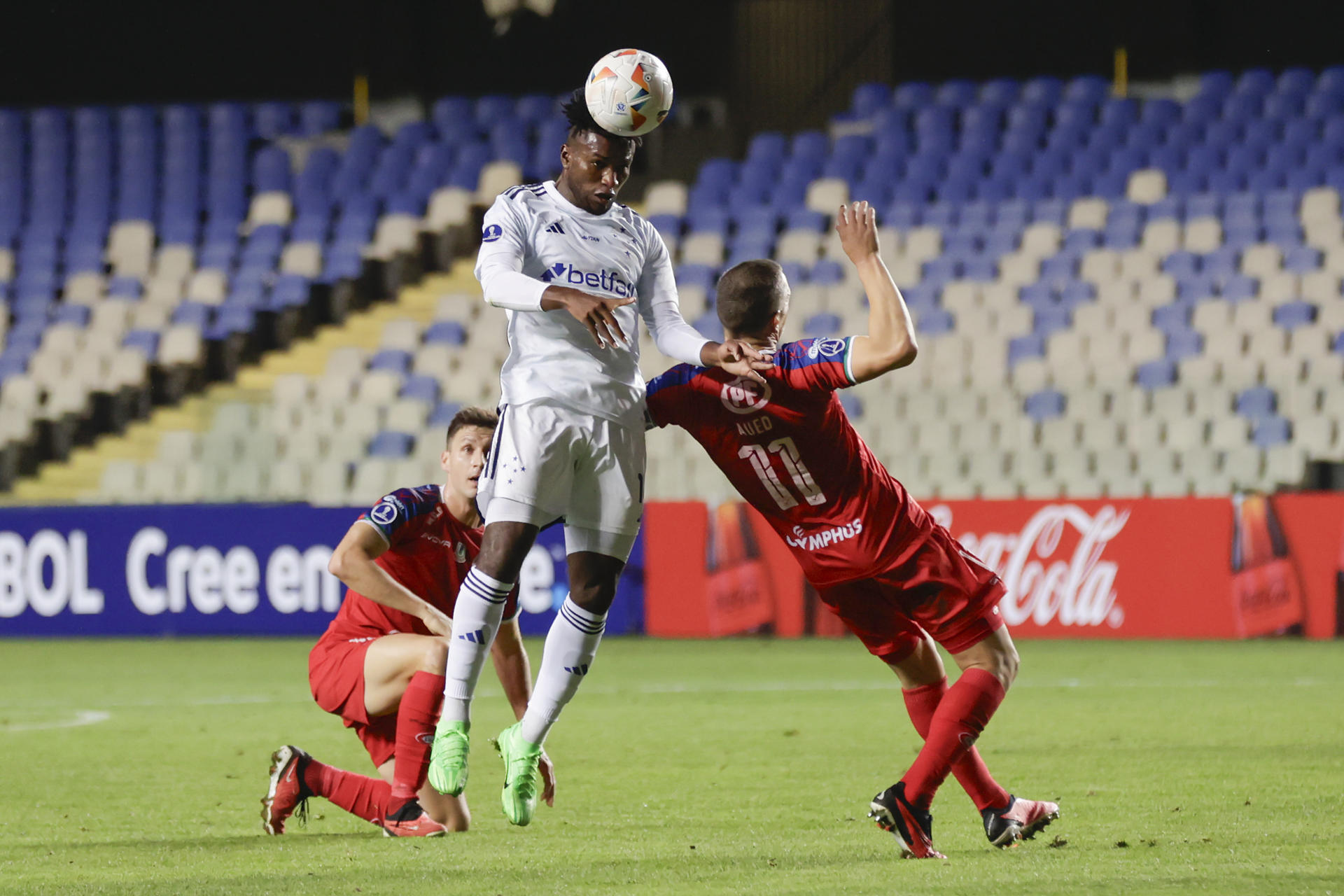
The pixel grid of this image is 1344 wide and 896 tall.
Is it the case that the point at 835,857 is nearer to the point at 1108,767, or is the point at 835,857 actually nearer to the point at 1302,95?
the point at 1108,767

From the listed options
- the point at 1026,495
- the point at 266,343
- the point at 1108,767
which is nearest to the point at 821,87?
the point at 266,343

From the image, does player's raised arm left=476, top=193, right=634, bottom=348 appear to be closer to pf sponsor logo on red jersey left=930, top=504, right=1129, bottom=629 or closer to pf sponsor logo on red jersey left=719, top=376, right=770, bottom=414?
pf sponsor logo on red jersey left=719, top=376, right=770, bottom=414

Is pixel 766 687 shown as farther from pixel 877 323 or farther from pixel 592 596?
pixel 877 323

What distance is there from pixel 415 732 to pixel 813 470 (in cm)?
150

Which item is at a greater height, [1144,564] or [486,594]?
[486,594]

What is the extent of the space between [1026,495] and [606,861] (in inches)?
379

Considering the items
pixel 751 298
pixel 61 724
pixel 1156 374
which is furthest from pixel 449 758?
pixel 1156 374

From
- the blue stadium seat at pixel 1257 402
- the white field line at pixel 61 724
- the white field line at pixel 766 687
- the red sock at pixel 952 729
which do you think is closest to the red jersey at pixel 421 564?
the red sock at pixel 952 729

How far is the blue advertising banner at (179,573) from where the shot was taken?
13273 millimetres

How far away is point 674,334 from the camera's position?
5.01 metres

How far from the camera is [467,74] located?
23.0m

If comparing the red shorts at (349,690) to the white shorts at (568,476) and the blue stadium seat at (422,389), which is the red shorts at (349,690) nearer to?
the white shorts at (568,476)

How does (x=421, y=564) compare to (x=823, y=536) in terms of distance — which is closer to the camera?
(x=823, y=536)

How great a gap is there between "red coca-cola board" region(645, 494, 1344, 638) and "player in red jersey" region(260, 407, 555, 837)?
7.25 m
